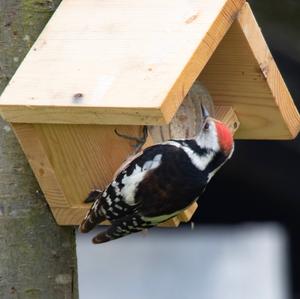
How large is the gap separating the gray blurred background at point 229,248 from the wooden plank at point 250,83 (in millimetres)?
2431

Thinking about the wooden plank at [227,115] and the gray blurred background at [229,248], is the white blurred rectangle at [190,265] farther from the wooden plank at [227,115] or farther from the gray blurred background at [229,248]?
the wooden plank at [227,115]

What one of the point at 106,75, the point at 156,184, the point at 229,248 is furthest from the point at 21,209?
the point at 229,248

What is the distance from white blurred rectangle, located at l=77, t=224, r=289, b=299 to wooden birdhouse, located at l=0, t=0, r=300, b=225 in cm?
381

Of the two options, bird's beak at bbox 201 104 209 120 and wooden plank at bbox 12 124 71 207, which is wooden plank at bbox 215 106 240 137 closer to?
bird's beak at bbox 201 104 209 120

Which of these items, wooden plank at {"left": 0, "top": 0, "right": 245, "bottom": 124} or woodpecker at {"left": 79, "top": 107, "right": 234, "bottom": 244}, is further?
woodpecker at {"left": 79, "top": 107, "right": 234, "bottom": 244}

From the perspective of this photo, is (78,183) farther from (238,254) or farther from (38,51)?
(238,254)

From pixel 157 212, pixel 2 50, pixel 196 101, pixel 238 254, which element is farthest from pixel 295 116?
pixel 238 254

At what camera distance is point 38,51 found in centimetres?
287

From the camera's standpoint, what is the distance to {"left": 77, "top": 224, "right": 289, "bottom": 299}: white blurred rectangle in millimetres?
6859

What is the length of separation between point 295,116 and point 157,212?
2.33 ft

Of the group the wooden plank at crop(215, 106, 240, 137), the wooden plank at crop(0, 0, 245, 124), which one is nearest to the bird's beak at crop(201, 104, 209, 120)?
the wooden plank at crop(215, 106, 240, 137)

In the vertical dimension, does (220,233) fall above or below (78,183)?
below

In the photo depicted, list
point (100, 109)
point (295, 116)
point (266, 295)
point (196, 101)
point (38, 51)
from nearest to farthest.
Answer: point (100, 109) < point (38, 51) < point (196, 101) < point (295, 116) < point (266, 295)

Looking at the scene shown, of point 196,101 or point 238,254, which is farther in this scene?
point 238,254
